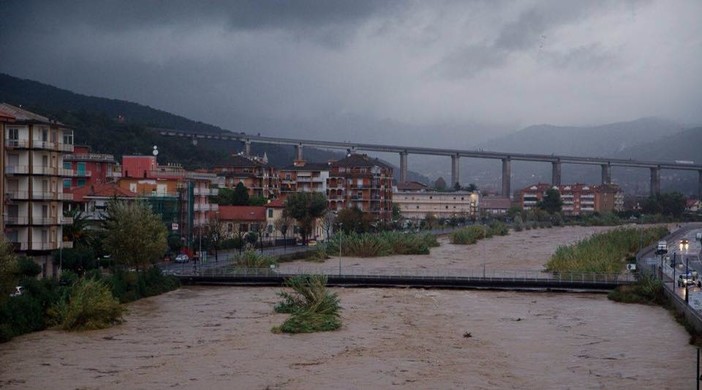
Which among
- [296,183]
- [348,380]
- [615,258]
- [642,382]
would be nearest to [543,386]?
[642,382]

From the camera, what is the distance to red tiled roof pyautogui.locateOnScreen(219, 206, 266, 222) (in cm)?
5347

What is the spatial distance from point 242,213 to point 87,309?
3048 cm

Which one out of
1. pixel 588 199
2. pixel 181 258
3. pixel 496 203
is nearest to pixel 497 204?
pixel 496 203

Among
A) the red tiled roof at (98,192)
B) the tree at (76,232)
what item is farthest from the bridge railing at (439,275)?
the red tiled roof at (98,192)

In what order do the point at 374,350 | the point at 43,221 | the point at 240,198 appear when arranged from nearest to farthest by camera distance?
the point at 374,350, the point at 43,221, the point at 240,198

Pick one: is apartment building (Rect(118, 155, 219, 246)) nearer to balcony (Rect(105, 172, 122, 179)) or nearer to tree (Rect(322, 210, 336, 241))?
balcony (Rect(105, 172, 122, 179))

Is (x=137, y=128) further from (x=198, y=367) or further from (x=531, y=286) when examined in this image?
(x=198, y=367)

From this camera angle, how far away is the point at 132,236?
31406 mm

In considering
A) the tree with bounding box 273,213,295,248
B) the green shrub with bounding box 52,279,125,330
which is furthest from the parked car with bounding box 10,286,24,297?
the tree with bounding box 273,213,295,248

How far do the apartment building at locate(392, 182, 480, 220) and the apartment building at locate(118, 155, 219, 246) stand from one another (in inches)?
1646

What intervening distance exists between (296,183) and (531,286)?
39613 mm

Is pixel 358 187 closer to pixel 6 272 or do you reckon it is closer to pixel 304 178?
pixel 304 178

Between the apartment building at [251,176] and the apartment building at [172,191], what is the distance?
17.6 m

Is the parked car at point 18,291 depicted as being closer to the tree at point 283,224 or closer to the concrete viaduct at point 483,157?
the tree at point 283,224
